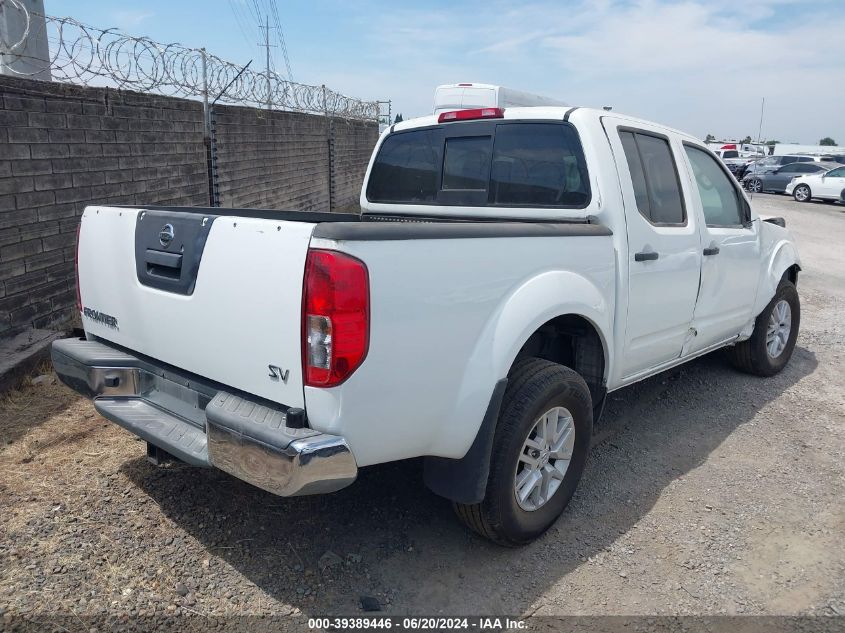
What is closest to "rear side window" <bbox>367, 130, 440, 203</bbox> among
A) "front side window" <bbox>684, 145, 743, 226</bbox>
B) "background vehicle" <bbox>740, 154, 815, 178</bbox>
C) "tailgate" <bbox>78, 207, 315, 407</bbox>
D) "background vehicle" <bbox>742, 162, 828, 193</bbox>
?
"front side window" <bbox>684, 145, 743, 226</bbox>

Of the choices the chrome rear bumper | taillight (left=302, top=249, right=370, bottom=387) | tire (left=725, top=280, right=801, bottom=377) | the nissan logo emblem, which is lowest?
tire (left=725, top=280, right=801, bottom=377)

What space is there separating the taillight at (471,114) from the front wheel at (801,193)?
26.0 metres

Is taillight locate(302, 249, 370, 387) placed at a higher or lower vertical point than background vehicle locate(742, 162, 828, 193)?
lower

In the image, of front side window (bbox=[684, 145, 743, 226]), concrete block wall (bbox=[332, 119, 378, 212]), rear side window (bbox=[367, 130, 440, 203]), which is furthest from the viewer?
concrete block wall (bbox=[332, 119, 378, 212])

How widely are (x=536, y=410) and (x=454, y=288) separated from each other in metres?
0.75

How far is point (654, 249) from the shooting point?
3764 mm

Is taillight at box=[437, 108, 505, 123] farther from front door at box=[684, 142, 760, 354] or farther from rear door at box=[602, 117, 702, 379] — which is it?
front door at box=[684, 142, 760, 354]

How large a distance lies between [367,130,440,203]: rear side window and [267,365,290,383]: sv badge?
6.97 feet

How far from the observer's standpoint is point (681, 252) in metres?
4.00

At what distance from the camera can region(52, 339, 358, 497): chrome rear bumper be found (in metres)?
2.27

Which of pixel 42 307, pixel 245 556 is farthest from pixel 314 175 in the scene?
pixel 245 556

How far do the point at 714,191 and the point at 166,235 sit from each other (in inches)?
142

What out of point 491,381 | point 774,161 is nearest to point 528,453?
point 491,381

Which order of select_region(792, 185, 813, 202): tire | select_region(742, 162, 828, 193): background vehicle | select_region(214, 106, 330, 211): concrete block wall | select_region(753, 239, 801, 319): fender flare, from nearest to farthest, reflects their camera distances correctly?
1. select_region(753, 239, 801, 319): fender flare
2. select_region(214, 106, 330, 211): concrete block wall
3. select_region(792, 185, 813, 202): tire
4. select_region(742, 162, 828, 193): background vehicle
